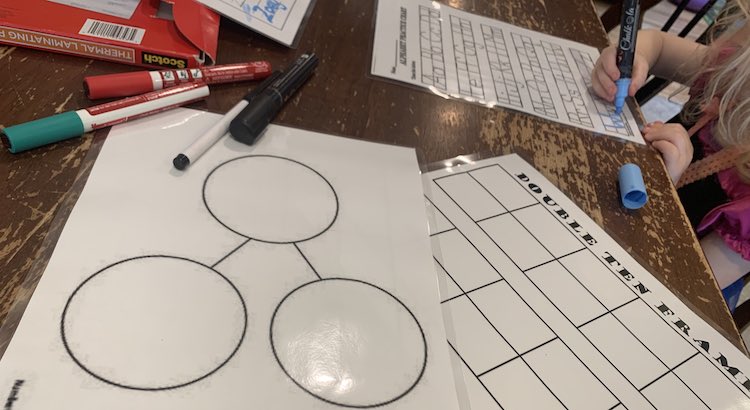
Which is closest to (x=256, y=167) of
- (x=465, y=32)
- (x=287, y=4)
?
(x=287, y=4)

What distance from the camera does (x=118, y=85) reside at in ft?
1.59

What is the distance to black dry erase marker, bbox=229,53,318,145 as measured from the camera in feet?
1.57

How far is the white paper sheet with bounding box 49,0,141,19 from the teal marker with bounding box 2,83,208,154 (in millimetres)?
133

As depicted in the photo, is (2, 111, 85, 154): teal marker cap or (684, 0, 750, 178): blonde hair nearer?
(2, 111, 85, 154): teal marker cap

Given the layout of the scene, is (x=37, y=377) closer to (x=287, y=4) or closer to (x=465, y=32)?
(x=287, y=4)

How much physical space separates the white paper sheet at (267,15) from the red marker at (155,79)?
0.28ft

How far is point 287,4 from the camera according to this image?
0.70 metres

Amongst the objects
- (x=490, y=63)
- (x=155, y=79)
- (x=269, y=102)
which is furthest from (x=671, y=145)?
(x=155, y=79)

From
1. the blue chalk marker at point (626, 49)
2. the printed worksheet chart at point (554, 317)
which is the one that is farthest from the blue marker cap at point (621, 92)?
the printed worksheet chart at point (554, 317)

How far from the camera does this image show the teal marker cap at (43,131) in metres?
0.40

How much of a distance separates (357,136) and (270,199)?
0.46 feet

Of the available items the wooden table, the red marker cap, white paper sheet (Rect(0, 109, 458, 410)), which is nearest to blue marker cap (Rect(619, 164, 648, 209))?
the wooden table

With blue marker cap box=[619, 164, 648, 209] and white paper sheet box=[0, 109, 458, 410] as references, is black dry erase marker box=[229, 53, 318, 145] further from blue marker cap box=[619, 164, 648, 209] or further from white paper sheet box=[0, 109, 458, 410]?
blue marker cap box=[619, 164, 648, 209]

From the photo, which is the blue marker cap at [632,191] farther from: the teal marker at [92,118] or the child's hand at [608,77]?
the teal marker at [92,118]
